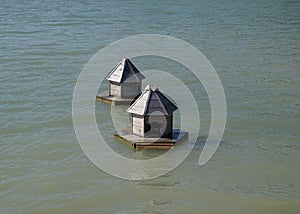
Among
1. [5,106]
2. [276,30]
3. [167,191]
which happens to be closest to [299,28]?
[276,30]

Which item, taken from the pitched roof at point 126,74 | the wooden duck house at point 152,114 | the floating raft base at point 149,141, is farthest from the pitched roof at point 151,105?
the pitched roof at point 126,74

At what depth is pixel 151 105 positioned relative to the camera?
8602 mm

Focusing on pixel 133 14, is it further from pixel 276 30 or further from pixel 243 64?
pixel 243 64

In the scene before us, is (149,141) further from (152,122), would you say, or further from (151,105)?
(151,105)

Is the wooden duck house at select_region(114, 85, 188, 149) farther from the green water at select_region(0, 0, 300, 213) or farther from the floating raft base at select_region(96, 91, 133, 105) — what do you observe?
the floating raft base at select_region(96, 91, 133, 105)

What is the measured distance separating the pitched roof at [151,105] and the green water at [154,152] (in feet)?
1.86

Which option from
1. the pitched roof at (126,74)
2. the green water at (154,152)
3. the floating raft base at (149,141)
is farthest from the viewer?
the pitched roof at (126,74)

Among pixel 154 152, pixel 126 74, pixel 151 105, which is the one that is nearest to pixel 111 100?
pixel 126 74

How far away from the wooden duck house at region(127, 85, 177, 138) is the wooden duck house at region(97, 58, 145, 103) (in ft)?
6.68

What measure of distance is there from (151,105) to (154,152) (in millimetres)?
649

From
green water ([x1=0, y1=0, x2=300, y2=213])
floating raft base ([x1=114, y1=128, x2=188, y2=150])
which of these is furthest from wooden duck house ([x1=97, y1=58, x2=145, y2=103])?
floating raft base ([x1=114, y1=128, x2=188, y2=150])

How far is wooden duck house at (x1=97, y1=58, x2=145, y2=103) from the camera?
1070cm

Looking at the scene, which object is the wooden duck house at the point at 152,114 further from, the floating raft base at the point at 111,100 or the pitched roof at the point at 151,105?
the floating raft base at the point at 111,100

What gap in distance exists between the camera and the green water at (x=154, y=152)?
285 inches
